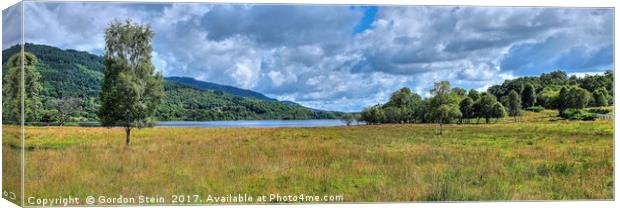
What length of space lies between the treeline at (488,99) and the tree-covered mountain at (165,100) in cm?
173

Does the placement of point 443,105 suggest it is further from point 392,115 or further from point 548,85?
point 548,85

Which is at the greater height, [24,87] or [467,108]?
A: [24,87]

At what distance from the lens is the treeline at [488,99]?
18531mm

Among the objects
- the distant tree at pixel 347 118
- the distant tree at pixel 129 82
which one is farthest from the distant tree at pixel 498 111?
the distant tree at pixel 129 82

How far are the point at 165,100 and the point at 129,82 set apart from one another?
1.02 metres

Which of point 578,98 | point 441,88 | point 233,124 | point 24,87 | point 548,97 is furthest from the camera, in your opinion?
point 578,98

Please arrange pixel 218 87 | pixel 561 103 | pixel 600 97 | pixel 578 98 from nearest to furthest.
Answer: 1. pixel 218 87
2. pixel 600 97
3. pixel 578 98
4. pixel 561 103

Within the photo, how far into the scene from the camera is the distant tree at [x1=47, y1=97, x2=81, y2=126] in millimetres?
16969

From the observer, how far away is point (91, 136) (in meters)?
17.4

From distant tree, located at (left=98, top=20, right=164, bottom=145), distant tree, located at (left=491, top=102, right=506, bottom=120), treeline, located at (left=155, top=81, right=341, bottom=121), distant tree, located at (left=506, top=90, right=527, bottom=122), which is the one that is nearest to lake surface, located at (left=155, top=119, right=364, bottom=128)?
treeline, located at (left=155, top=81, right=341, bottom=121)

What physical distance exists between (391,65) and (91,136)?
7.94 metres

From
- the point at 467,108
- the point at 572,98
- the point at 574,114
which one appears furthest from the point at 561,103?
the point at 467,108

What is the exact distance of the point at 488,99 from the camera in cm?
1886

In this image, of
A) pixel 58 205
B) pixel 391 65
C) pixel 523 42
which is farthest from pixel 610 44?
pixel 58 205
